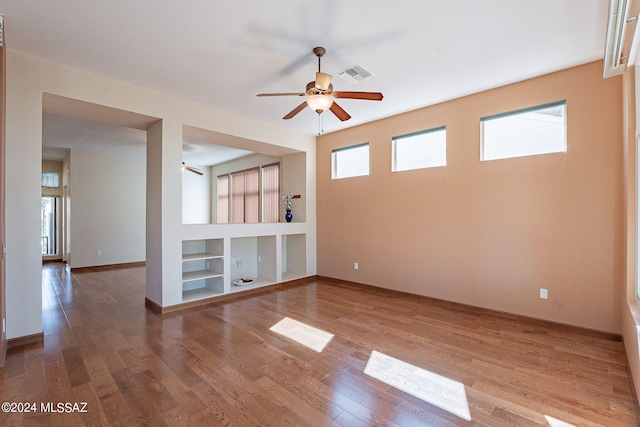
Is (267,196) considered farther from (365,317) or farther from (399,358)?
(399,358)

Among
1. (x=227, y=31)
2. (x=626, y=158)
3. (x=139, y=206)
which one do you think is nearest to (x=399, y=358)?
(x=626, y=158)

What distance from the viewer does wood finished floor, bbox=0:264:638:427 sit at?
202cm

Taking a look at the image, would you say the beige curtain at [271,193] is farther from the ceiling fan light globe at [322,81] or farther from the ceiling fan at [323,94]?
the ceiling fan light globe at [322,81]

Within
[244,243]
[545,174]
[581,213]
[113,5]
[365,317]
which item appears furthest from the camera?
[244,243]

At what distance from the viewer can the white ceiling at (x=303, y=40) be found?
8.01 ft

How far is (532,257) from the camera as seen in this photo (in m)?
3.69

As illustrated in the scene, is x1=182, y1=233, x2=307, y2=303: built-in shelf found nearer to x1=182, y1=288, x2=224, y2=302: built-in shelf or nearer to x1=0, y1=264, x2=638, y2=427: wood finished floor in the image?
x1=182, y1=288, x2=224, y2=302: built-in shelf

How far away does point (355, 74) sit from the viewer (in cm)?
351

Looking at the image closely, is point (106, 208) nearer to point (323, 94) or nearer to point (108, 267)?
point (108, 267)

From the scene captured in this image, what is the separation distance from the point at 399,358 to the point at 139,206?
26.7 ft

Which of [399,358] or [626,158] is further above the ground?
[626,158]

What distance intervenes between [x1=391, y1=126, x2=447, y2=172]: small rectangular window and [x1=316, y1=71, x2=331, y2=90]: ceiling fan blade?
98.7 inches

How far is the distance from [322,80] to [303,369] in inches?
103

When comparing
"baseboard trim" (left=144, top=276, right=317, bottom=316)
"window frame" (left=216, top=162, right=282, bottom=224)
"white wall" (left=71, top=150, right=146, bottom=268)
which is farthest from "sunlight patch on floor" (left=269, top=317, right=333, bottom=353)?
"white wall" (left=71, top=150, right=146, bottom=268)
